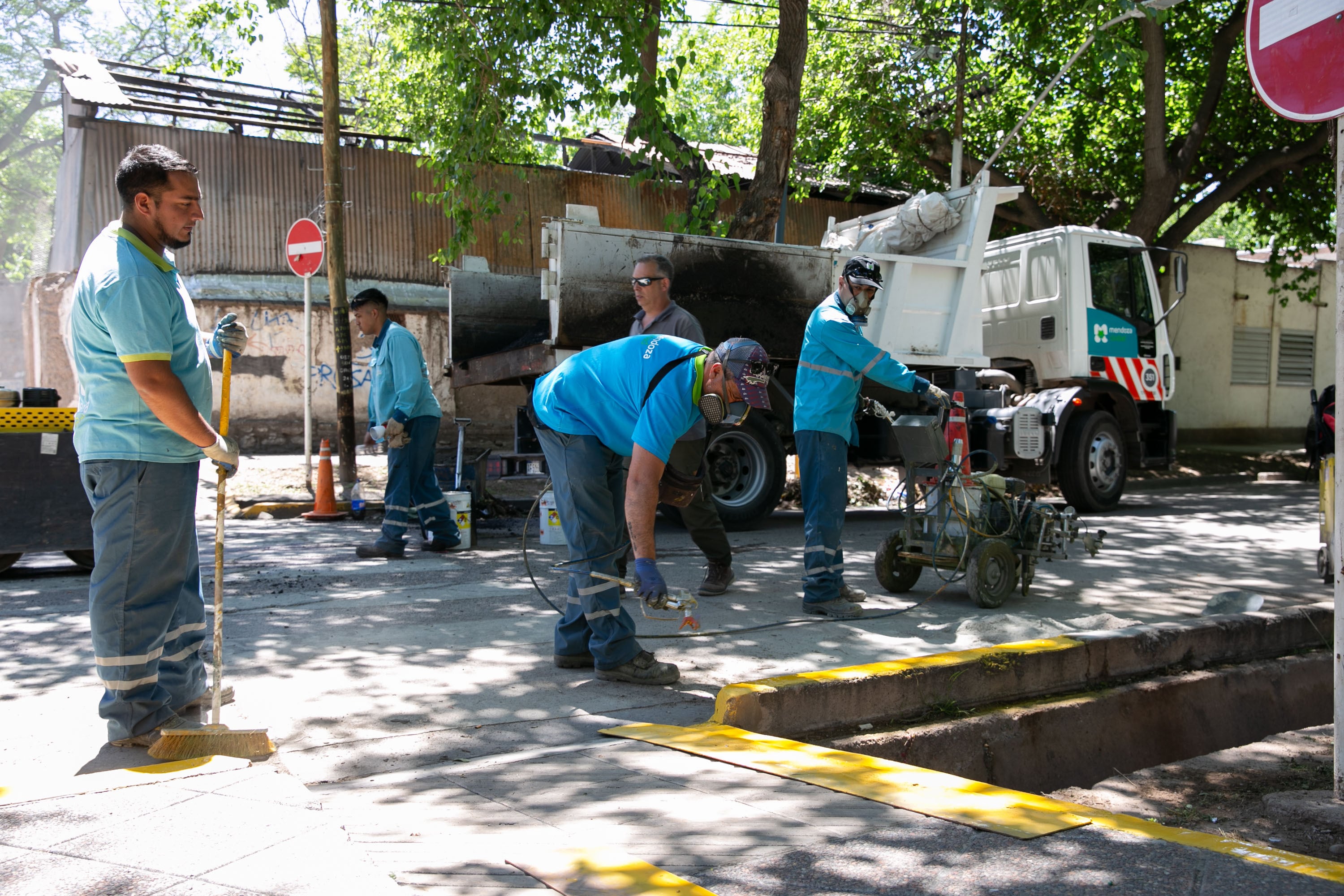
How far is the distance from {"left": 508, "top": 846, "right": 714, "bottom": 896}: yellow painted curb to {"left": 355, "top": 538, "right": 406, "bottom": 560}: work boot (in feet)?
17.3

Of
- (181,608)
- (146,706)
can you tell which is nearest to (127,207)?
(181,608)

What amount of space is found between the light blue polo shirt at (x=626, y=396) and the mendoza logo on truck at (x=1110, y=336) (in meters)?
8.22

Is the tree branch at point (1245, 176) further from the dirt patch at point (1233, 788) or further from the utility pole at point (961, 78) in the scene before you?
the dirt patch at point (1233, 788)

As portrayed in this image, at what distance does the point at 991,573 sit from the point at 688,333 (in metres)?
2.29

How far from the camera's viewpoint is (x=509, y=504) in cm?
1038

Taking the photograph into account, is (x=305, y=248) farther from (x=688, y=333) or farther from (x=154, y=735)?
(x=154, y=735)

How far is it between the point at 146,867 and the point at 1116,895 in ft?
7.18

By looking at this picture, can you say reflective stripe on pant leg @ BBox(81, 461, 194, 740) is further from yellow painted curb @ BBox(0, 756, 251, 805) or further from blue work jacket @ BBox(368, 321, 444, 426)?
blue work jacket @ BBox(368, 321, 444, 426)

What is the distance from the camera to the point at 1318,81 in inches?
124

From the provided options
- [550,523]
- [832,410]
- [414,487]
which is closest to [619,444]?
[832,410]

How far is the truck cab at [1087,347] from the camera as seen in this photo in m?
11.0

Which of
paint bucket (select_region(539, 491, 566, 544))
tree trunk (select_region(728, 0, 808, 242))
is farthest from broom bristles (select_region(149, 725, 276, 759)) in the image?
Result: tree trunk (select_region(728, 0, 808, 242))

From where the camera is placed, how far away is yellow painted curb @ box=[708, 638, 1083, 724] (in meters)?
3.95

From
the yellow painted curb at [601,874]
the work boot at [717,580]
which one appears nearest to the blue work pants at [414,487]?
the work boot at [717,580]
